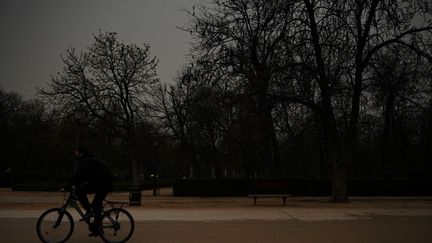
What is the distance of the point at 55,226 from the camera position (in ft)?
30.2

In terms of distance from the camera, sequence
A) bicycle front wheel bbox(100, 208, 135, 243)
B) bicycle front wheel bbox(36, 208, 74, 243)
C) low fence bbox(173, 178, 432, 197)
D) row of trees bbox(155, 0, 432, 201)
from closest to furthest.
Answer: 1. bicycle front wheel bbox(36, 208, 74, 243)
2. bicycle front wheel bbox(100, 208, 135, 243)
3. row of trees bbox(155, 0, 432, 201)
4. low fence bbox(173, 178, 432, 197)

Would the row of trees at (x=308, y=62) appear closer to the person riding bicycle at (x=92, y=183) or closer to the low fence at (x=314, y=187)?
the low fence at (x=314, y=187)

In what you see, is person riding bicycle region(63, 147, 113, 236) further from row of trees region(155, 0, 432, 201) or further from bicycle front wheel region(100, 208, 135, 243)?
row of trees region(155, 0, 432, 201)

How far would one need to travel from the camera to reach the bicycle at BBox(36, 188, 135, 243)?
360 inches

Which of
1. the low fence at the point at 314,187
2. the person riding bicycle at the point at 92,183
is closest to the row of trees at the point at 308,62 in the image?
the low fence at the point at 314,187

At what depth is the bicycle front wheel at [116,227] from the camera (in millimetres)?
9273

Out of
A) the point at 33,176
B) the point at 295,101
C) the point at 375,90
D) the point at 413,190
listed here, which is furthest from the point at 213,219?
the point at 33,176

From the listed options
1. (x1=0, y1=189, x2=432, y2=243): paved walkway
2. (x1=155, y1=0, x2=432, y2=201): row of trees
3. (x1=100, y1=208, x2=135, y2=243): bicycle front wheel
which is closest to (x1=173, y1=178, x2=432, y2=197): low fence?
(x1=155, y1=0, x2=432, y2=201): row of trees

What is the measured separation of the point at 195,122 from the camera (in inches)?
1636

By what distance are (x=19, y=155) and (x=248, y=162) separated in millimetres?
38501

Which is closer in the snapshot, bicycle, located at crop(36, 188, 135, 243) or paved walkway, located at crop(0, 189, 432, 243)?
bicycle, located at crop(36, 188, 135, 243)

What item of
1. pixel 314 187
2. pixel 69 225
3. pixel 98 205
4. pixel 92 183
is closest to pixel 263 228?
pixel 98 205

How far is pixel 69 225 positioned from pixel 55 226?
0.26m

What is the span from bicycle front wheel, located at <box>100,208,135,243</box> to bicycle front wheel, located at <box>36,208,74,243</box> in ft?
2.16
